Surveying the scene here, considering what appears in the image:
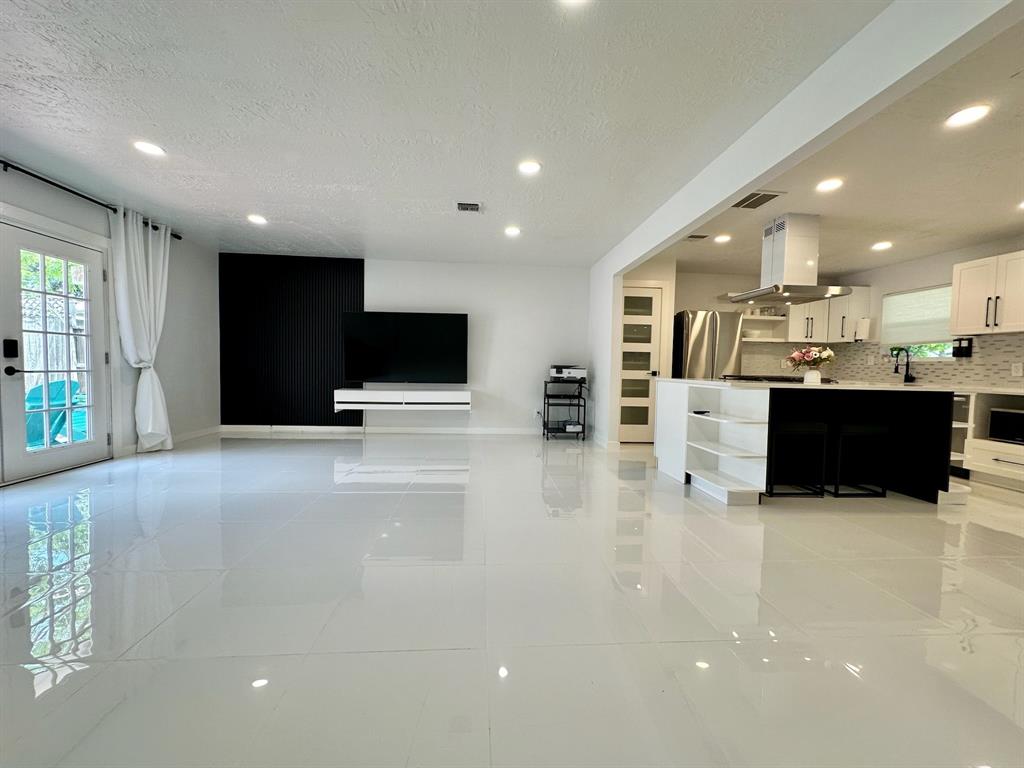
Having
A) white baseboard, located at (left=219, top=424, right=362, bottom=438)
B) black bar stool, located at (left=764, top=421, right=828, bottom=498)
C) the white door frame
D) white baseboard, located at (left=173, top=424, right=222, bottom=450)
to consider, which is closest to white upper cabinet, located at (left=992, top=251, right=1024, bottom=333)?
black bar stool, located at (left=764, top=421, right=828, bottom=498)

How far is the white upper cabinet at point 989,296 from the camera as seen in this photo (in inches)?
165

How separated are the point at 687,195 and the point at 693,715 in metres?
3.42

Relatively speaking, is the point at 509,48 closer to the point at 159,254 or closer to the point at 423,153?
the point at 423,153

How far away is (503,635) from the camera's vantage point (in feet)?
5.52

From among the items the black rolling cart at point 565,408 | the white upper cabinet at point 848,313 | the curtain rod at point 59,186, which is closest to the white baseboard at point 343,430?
the black rolling cart at point 565,408

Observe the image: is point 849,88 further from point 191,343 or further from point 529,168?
point 191,343

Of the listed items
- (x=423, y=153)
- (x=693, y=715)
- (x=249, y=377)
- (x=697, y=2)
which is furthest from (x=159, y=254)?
(x=693, y=715)

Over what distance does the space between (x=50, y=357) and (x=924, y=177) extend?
289 inches

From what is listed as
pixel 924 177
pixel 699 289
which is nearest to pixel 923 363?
pixel 699 289

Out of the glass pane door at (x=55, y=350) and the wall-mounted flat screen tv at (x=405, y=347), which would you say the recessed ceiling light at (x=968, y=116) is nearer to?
the wall-mounted flat screen tv at (x=405, y=347)

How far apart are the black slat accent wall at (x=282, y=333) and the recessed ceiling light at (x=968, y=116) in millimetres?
6164

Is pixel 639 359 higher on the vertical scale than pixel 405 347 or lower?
lower

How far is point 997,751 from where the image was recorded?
1.20m

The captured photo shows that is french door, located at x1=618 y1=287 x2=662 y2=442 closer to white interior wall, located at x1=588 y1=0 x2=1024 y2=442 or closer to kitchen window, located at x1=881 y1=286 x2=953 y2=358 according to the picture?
white interior wall, located at x1=588 y1=0 x2=1024 y2=442
